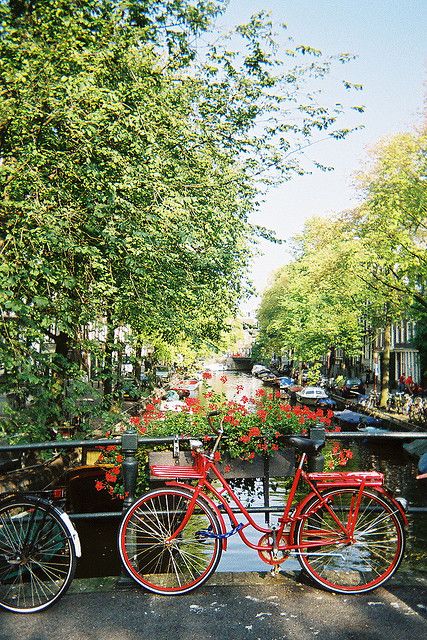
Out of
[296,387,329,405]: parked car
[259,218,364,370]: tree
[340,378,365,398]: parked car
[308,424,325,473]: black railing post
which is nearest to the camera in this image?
[308,424,325,473]: black railing post

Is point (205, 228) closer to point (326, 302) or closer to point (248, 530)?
point (248, 530)

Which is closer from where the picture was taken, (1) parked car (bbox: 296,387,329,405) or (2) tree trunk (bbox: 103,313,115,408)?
(2) tree trunk (bbox: 103,313,115,408)

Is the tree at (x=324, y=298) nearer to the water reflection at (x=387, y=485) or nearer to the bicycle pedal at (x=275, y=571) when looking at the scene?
the water reflection at (x=387, y=485)

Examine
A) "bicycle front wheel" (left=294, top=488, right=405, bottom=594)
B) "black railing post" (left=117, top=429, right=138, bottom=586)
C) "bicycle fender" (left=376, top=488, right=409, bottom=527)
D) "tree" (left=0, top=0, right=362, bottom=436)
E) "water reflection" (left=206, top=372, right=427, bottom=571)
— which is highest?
"tree" (left=0, top=0, right=362, bottom=436)

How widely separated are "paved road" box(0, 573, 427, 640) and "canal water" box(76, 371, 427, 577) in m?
0.50

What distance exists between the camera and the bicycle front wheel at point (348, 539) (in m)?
4.04

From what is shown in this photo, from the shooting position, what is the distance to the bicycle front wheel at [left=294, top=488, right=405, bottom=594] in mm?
4035

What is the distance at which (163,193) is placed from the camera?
8898 mm

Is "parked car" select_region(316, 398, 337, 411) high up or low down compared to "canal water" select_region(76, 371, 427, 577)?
up

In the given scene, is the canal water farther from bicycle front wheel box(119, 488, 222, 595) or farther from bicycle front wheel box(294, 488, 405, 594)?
bicycle front wheel box(119, 488, 222, 595)

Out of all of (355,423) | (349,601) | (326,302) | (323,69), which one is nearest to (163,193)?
(323,69)

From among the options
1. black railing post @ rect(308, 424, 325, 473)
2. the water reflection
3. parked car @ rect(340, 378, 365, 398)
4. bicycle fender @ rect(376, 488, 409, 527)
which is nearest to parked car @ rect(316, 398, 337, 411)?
parked car @ rect(340, 378, 365, 398)

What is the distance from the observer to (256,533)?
1185 cm

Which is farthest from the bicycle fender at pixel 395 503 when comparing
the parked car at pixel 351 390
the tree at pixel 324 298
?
the parked car at pixel 351 390
